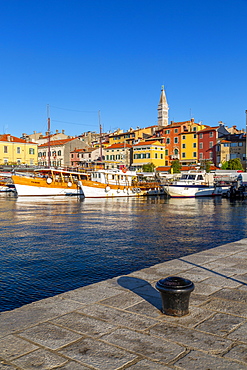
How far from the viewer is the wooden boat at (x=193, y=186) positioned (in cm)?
5319

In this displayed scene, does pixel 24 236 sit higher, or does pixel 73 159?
pixel 73 159

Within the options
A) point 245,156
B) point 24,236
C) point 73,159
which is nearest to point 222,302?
point 24,236

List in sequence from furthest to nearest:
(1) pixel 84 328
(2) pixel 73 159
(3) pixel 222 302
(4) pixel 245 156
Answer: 1. (2) pixel 73 159
2. (4) pixel 245 156
3. (3) pixel 222 302
4. (1) pixel 84 328

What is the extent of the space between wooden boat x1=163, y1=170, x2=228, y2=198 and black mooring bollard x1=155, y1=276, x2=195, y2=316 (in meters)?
47.2

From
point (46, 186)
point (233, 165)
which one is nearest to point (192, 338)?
point (46, 186)

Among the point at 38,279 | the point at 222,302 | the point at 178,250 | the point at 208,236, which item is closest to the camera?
the point at 222,302

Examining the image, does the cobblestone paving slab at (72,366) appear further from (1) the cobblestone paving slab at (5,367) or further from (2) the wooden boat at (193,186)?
(2) the wooden boat at (193,186)

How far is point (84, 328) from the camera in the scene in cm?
554

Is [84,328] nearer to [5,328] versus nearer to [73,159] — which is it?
[5,328]

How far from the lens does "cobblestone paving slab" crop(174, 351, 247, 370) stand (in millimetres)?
4367

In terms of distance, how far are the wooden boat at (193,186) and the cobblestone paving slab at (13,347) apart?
4838 cm

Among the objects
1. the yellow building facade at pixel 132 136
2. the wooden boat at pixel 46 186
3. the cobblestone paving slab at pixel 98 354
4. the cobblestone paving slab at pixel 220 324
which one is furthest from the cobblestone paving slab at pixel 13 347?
the yellow building facade at pixel 132 136

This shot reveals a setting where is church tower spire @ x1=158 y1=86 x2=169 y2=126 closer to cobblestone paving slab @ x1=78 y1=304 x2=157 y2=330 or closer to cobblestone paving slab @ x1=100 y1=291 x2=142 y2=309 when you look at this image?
cobblestone paving slab @ x1=100 y1=291 x2=142 y2=309

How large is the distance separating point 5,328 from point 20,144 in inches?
3413
